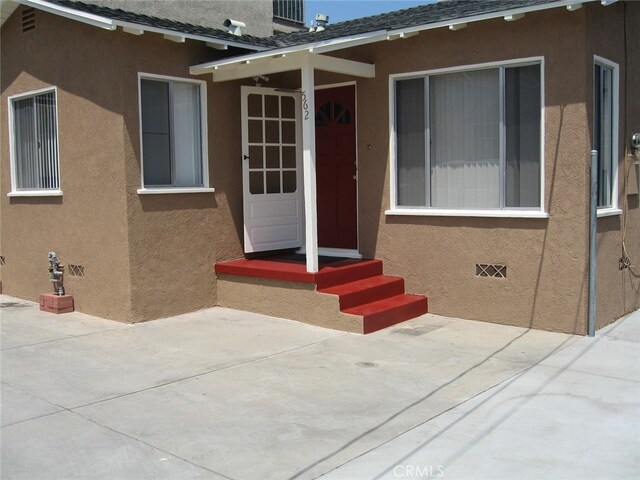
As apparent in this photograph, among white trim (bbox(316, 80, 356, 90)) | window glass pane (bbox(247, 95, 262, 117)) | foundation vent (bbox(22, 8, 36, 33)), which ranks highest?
foundation vent (bbox(22, 8, 36, 33))

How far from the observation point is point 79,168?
878cm

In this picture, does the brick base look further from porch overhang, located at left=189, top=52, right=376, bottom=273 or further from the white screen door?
porch overhang, located at left=189, top=52, right=376, bottom=273

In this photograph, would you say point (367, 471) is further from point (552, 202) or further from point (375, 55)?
point (375, 55)

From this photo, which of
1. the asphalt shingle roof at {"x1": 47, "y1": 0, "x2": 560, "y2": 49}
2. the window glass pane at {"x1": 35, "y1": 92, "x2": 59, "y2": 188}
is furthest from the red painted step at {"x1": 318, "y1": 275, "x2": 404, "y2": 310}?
the window glass pane at {"x1": 35, "y1": 92, "x2": 59, "y2": 188}

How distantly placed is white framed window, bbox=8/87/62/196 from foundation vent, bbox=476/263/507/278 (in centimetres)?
559

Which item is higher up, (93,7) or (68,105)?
(93,7)

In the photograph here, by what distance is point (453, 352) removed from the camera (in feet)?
22.4

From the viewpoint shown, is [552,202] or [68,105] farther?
[68,105]

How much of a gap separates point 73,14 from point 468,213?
17.3 feet

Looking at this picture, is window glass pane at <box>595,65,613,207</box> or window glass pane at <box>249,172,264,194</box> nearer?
window glass pane at <box>595,65,613,207</box>

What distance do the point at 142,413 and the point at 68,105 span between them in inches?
204

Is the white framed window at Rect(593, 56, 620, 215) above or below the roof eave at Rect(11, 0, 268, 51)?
below

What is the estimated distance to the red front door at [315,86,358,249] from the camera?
9414 millimetres

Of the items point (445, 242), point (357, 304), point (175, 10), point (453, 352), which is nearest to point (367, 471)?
point (453, 352)
